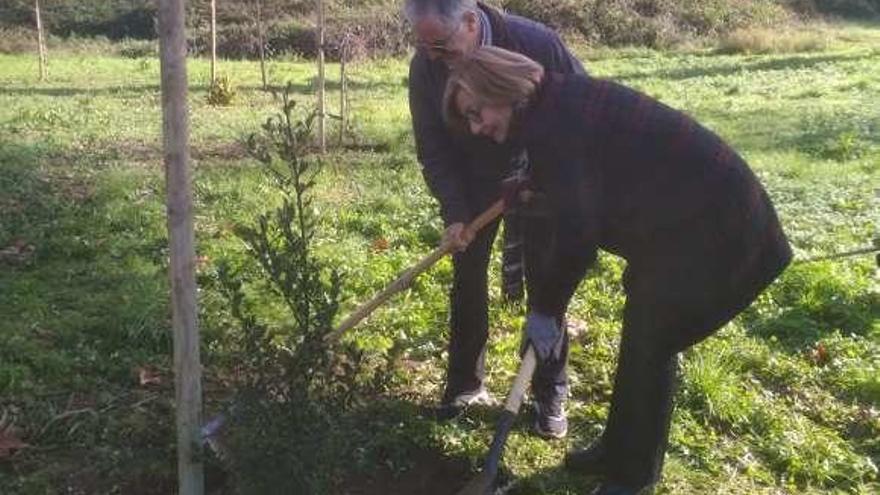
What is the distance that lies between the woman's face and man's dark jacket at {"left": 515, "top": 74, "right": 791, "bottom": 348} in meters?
0.06

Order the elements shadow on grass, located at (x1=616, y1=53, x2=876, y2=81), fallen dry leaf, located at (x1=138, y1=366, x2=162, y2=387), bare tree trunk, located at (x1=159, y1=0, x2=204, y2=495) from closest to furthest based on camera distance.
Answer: bare tree trunk, located at (x1=159, y1=0, x2=204, y2=495)
fallen dry leaf, located at (x1=138, y1=366, x2=162, y2=387)
shadow on grass, located at (x1=616, y1=53, x2=876, y2=81)

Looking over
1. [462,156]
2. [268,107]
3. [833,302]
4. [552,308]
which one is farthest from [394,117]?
[552,308]

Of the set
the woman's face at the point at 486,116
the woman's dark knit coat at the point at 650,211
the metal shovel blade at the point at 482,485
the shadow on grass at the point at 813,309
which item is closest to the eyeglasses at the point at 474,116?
the woman's face at the point at 486,116

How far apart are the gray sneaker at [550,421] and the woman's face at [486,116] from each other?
5.15ft

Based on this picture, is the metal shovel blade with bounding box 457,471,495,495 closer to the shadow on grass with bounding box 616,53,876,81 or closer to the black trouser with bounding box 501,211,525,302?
the black trouser with bounding box 501,211,525,302

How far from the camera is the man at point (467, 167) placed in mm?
3348

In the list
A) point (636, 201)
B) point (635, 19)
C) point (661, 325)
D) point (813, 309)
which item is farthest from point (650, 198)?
point (635, 19)

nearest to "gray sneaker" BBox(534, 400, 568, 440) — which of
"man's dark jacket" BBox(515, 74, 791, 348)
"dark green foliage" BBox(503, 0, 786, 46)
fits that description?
"man's dark jacket" BBox(515, 74, 791, 348)

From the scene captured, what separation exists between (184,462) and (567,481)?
1.52m

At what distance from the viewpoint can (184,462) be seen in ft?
10.7

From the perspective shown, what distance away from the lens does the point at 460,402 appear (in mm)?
4309

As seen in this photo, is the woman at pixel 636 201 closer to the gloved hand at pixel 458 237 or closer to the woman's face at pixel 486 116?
the woman's face at pixel 486 116

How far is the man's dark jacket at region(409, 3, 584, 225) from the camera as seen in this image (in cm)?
360

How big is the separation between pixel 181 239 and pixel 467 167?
133cm
